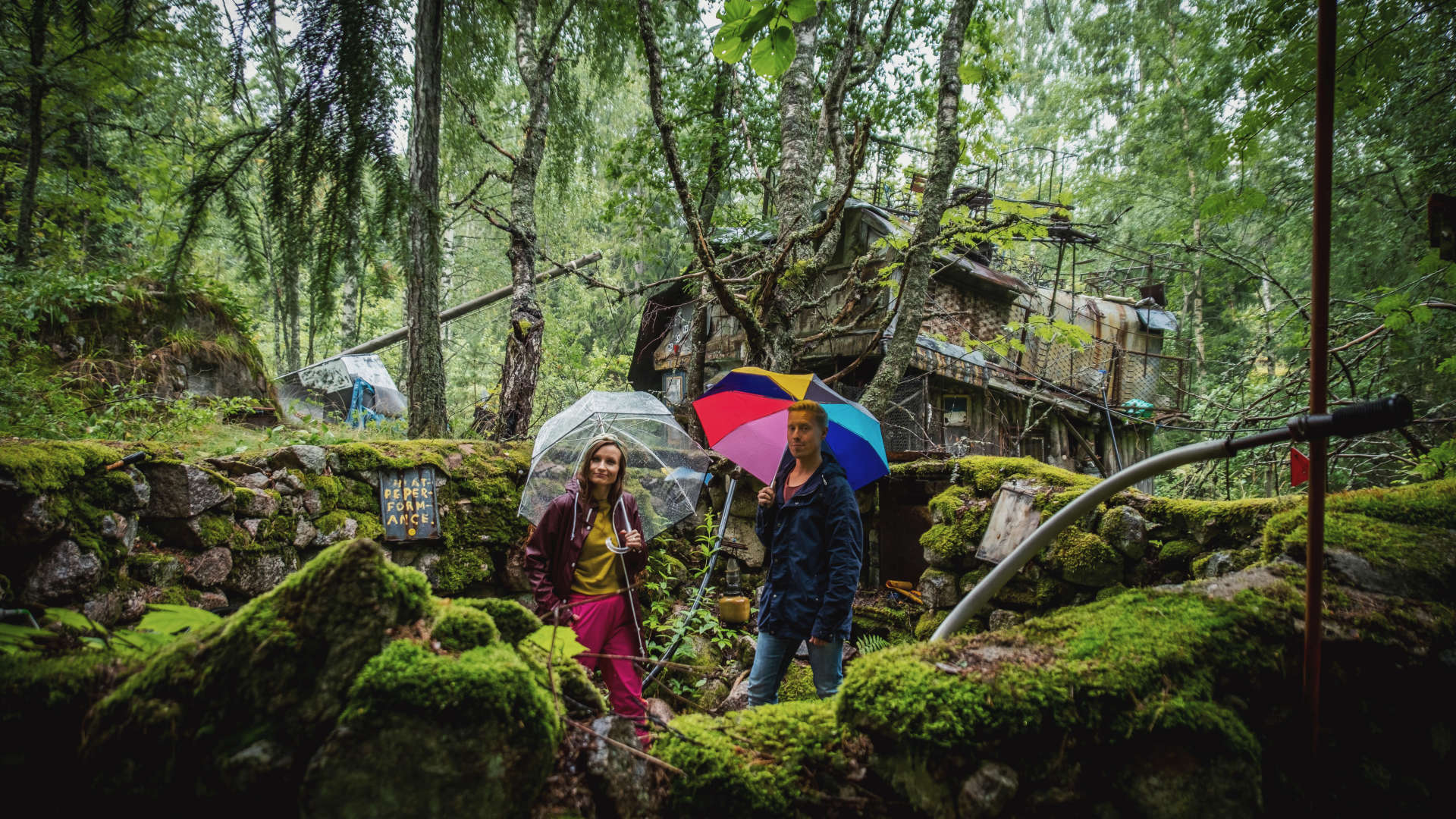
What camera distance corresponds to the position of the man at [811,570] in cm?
289

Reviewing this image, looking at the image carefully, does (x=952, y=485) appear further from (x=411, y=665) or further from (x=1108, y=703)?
(x=411, y=665)

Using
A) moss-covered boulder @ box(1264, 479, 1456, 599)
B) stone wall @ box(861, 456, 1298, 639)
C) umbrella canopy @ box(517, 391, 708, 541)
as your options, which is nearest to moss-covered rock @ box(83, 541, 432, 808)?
moss-covered boulder @ box(1264, 479, 1456, 599)

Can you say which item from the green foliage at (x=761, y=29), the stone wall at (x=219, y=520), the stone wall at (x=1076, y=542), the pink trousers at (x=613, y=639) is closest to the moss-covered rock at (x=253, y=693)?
the green foliage at (x=761, y=29)

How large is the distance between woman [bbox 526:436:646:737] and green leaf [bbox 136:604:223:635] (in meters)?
2.14

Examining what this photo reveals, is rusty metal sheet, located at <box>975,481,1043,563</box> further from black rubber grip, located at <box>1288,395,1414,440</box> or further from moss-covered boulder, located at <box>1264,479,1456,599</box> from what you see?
black rubber grip, located at <box>1288,395,1414,440</box>

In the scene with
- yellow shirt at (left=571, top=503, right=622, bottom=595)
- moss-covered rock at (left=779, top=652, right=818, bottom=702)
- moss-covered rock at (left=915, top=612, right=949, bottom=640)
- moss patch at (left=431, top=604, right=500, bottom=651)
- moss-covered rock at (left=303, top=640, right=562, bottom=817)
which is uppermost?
moss patch at (left=431, top=604, right=500, bottom=651)

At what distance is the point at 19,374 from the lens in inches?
164

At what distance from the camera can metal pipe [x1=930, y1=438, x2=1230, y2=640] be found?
1392mm

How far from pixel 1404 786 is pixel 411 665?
260cm

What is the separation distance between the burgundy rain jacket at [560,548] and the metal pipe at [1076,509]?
2.15 metres

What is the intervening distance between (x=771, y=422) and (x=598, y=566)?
1.62 metres

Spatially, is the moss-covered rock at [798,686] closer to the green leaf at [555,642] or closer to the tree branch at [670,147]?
the tree branch at [670,147]

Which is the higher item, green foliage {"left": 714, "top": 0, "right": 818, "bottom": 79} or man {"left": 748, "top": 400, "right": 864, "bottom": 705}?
green foliage {"left": 714, "top": 0, "right": 818, "bottom": 79}

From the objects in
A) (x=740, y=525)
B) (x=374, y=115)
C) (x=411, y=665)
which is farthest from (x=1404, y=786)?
(x=740, y=525)
